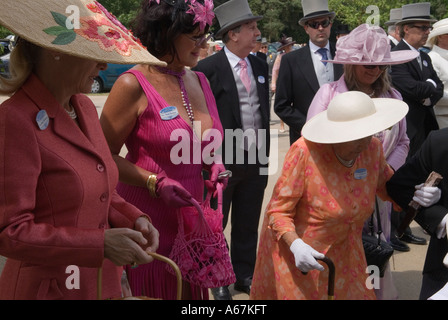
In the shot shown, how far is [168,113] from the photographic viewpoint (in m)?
2.84

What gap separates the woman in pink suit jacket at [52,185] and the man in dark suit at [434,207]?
49.2 inches

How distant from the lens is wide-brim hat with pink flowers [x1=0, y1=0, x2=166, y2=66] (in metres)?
1.74

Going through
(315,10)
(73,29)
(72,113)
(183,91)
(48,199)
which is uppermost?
(73,29)

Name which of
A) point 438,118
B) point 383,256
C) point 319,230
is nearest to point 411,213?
point 319,230

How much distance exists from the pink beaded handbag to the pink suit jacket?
27.8 inches

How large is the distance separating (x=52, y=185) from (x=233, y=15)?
3237 millimetres

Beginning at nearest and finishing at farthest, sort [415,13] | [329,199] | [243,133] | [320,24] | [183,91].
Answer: [329,199]
[183,91]
[243,133]
[320,24]
[415,13]

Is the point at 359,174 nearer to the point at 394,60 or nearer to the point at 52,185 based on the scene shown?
the point at 394,60

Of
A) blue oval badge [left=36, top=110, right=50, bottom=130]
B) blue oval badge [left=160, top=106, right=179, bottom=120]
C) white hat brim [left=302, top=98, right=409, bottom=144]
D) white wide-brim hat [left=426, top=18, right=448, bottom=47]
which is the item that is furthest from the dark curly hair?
white wide-brim hat [left=426, top=18, right=448, bottom=47]

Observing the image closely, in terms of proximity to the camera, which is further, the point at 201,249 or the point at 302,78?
the point at 302,78

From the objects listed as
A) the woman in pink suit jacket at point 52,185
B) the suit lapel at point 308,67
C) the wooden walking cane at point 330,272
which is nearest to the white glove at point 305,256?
the wooden walking cane at point 330,272

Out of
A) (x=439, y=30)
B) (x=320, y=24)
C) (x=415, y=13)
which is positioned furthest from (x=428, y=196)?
(x=415, y=13)

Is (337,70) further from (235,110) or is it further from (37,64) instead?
(37,64)

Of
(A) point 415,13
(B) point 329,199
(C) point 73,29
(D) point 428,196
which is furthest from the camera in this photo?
(A) point 415,13
